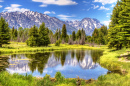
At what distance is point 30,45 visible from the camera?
62.3m

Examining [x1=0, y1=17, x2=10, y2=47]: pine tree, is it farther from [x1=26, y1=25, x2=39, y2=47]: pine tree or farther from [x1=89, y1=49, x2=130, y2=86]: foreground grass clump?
[x1=89, y1=49, x2=130, y2=86]: foreground grass clump

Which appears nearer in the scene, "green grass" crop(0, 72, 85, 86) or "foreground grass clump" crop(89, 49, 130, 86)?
"green grass" crop(0, 72, 85, 86)

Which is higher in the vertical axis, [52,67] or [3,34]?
[3,34]

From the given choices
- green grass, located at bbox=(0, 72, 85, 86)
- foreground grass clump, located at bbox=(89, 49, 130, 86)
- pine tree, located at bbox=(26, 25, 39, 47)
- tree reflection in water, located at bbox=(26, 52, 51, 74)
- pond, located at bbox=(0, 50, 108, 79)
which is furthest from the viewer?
pine tree, located at bbox=(26, 25, 39, 47)

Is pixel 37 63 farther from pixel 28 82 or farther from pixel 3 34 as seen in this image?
pixel 3 34

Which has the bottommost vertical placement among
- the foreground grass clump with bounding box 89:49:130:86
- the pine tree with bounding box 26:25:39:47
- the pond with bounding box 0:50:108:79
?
the pond with bounding box 0:50:108:79

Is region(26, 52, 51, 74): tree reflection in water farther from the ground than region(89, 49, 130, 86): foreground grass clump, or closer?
closer

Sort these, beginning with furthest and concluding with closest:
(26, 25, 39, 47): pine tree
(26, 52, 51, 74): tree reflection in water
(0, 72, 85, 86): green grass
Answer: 1. (26, 25, 39, 47): pine tree
2. (26, 52, 51, 74): tree reflection in water
3. (0, 72, 85, 86): green grass

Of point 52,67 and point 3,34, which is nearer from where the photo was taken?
point 52,67

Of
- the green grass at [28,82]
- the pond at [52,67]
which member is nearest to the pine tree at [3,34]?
the pond at [52,67]

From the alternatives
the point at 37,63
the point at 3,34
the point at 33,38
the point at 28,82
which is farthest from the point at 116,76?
the point at 33,38

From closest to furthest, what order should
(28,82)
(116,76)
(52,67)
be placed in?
(28,82) < (116,76) < (52,67)

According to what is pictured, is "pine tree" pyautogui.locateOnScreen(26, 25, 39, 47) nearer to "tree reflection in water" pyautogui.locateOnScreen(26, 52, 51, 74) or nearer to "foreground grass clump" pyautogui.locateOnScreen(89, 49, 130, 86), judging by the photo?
"tree reflection in water" pyautogui.locateOnScreen(26, 52, 51, 74)

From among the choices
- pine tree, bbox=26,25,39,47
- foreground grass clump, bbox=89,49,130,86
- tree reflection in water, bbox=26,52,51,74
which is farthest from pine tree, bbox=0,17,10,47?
foreground grass clump, bbox=89,49,130,86
